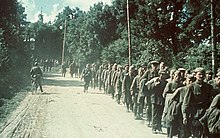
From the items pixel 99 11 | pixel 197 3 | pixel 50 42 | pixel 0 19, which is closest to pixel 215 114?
pixel 197 3

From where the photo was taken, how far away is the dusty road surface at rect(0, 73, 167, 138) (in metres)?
11.3

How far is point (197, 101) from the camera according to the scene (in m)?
8.98

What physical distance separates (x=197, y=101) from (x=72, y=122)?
18.3ft

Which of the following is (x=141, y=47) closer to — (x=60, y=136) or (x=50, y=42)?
(x=60, y=136)

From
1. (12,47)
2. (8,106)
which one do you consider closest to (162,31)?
(12,47)

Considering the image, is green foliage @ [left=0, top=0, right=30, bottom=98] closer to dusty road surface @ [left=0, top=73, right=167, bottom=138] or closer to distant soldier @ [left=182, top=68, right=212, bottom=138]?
dusty road surface @ [left=0, top=73, right=167, bottom=138]

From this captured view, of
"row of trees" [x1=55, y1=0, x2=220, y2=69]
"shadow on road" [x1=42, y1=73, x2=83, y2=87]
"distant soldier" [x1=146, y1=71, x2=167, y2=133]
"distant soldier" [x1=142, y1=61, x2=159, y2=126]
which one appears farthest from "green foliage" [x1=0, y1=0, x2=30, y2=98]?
"distant soldier" [x1=146, y1=71, x2=167, y2=133]

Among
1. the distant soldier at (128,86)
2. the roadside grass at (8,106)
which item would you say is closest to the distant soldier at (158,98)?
the distant soldier at (128,86)

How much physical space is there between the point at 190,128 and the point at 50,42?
83.3 metres

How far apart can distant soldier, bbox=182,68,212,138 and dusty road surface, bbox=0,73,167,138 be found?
7.73 ft

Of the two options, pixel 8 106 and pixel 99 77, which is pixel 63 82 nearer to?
pixel 99 77

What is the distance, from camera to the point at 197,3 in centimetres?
2775

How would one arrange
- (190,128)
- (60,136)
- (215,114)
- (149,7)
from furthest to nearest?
(149,7)
(60,136)
(190,128)
(215,114)

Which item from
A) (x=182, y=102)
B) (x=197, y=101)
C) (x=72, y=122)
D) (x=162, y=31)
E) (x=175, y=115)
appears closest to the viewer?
(x=197, y=101)
